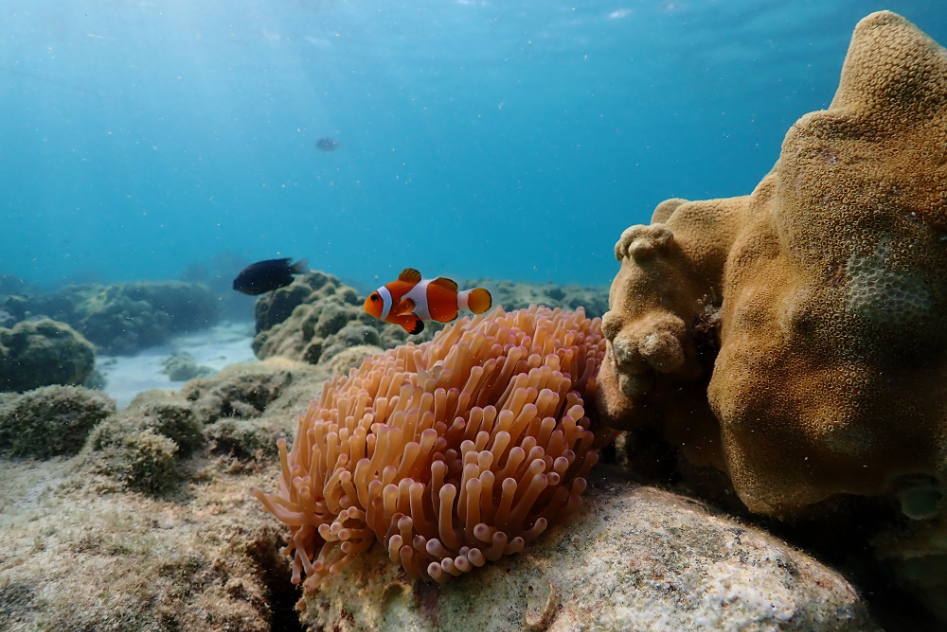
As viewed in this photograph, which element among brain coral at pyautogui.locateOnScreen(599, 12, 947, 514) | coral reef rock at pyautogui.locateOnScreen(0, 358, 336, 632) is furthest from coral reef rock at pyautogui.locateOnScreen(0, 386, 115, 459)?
brain coral at pyautogui.locateOnScreen(599, 12, 947, 514)

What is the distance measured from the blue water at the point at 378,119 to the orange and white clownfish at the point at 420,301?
8.35 meters

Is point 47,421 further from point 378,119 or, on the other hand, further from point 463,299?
point 378,119

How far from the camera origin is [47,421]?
251 centimetres

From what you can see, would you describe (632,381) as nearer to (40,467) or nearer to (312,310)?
(40,467)

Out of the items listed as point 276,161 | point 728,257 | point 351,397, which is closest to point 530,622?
point 351,397

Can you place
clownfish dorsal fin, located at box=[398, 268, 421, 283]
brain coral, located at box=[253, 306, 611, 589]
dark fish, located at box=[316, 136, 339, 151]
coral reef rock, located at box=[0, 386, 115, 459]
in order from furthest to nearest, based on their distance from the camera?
dark fish, located at box=[316, 136, 339, 151] → clownfish dorsal fin, located at box=[398, 268, 421, 283] → coral reef rock, located at box=[0, 386, 115, 459] → brain coral, located at box=[253, 306, 611, 589]

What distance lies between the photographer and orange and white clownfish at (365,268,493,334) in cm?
258

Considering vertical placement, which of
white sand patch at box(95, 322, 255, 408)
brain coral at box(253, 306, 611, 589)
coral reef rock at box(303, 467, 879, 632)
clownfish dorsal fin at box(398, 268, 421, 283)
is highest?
clownfish dorsal fin at box(398, 268, 421, 283)

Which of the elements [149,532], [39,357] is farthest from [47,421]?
[39,357]

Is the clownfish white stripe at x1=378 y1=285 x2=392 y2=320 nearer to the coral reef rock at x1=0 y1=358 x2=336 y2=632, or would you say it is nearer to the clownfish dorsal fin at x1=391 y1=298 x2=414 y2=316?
the clownfish dorsal fin at x1=391 y1=298 x2=414 y2=316

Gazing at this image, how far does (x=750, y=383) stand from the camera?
1507mm

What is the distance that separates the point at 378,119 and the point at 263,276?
75076 millimetres

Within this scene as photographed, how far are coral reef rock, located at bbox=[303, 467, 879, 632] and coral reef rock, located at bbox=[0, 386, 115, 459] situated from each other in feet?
6.02

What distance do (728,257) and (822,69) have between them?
38.3 m
